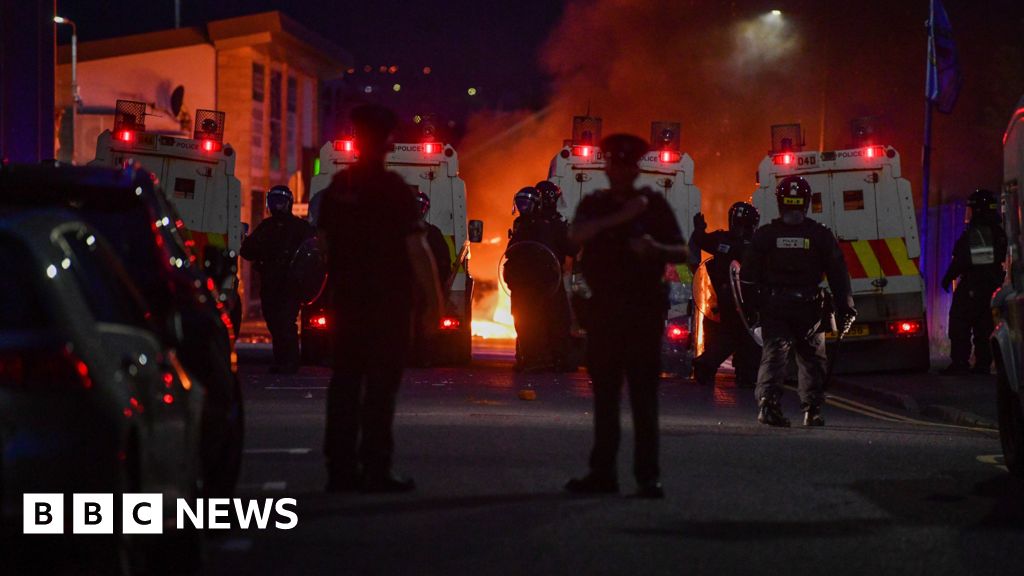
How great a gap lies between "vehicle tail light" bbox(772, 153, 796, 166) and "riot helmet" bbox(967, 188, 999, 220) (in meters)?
2.00

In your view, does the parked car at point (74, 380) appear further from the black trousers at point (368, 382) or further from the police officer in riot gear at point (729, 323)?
the police officer in riot gear at point (729, 323)

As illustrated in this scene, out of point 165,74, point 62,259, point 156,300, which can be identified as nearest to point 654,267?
point 156,300

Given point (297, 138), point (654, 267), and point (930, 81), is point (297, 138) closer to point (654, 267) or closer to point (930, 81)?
point (930, 81)

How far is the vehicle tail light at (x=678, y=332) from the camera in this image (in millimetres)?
19016

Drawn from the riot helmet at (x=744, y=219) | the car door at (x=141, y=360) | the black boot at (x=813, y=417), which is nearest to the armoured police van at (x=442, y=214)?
the riot helmet at (x=744, y=219)

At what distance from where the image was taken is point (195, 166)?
21.4 m

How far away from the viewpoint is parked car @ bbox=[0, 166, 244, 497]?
7.44m

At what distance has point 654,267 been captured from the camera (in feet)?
28.5

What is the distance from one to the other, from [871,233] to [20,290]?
15092 mm

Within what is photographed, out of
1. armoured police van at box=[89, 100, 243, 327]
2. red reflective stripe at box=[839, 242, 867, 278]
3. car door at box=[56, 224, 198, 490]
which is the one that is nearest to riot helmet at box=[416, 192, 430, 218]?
armoured police van at box=[89, 100, 243, 327]

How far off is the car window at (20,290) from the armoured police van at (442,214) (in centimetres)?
1367

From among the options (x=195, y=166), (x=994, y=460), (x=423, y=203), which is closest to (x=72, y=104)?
(x=195, y=166)

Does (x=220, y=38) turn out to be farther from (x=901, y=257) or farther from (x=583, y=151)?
(x=901, y=257)

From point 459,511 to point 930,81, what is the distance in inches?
750
